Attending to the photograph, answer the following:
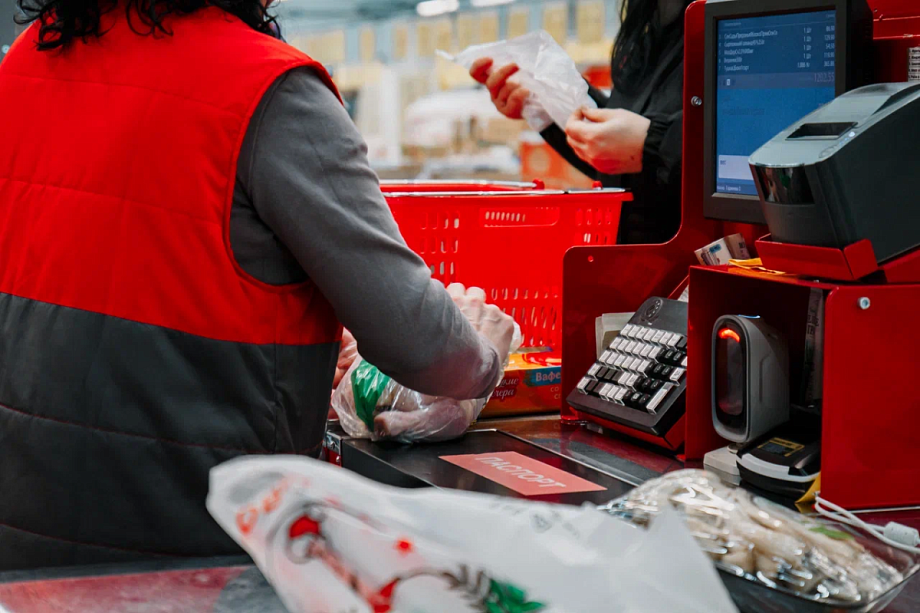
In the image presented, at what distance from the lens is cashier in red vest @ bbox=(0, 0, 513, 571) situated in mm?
1192

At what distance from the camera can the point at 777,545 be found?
958 mm

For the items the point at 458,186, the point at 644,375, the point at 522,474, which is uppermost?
the point at 458,186

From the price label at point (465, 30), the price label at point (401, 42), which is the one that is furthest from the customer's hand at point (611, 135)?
the price label at point (401, 42)

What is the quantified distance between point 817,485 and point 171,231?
884 millimetres

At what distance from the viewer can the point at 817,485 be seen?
1315 mm

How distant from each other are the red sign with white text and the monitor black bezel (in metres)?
0.53

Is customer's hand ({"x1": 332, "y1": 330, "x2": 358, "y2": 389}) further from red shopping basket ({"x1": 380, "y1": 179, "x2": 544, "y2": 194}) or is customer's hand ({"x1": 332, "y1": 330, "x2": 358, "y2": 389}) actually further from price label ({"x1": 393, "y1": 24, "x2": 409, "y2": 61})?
price label ({"x1": 393, "y1": 24, "x2": 409, "y2": 61})

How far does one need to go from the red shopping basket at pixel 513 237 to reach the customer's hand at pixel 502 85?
0.67 meters

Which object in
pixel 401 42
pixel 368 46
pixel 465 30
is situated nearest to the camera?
pixel 465 30

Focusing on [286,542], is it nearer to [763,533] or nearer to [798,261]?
[763,533]

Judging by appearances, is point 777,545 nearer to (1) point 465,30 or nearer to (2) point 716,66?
(2) point 716,66

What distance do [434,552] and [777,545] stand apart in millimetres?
465

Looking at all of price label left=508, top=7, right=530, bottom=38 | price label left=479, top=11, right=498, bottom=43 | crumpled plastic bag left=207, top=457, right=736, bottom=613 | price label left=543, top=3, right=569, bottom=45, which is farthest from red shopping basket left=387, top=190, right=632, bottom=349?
price label left=479, top=11, right=498, bottom=43

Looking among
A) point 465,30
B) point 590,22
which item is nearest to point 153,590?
point 590,22
